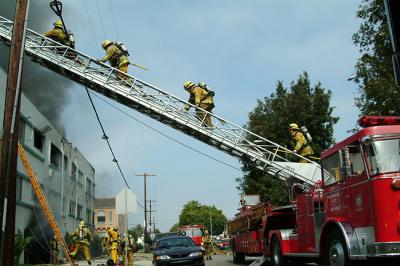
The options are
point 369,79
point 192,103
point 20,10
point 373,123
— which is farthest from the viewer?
point 369,79

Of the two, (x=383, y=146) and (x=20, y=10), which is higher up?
(x=20, y=10)

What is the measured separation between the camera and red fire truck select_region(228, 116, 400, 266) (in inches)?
291

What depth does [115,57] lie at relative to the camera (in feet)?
51.6

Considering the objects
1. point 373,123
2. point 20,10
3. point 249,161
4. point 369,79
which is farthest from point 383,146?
point 369,79

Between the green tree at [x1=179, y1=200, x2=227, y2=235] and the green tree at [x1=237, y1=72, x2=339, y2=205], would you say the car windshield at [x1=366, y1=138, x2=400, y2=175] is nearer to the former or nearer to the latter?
the green tree at [x1=237, y1=72, x2=339, y2=205]

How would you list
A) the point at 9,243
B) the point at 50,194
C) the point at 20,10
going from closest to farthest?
the point at 9,243
the point at 20,10
the point at 50,194

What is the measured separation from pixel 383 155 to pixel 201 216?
113 metres

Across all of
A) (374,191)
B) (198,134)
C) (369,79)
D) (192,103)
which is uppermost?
(369,79)

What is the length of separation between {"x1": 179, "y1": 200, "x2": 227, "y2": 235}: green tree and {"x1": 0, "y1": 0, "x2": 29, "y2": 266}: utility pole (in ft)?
356

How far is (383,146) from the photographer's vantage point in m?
7.77

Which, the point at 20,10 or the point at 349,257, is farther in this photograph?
the point at 20,10

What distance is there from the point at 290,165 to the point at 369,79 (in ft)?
18.2

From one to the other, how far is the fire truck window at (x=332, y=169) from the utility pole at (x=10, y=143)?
6221 millimetres

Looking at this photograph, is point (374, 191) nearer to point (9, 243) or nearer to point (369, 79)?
point (9, 243)
